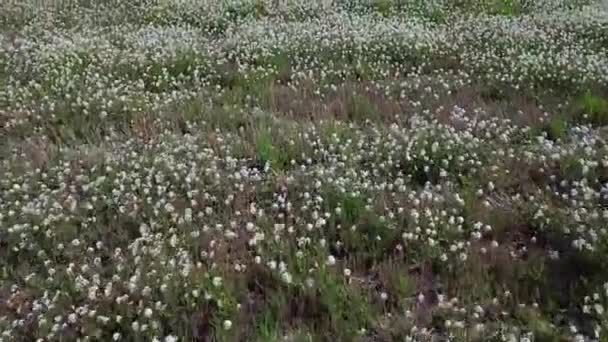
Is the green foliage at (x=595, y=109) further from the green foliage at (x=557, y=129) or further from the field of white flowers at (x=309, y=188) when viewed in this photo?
the green foliage at (x=557, y=129)

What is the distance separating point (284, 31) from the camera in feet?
42.1

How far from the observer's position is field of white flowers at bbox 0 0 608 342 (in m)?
4.86

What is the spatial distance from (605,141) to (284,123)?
151 inches

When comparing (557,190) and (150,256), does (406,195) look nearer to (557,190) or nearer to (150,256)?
(557,190)

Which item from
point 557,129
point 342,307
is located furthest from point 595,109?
point 342,307

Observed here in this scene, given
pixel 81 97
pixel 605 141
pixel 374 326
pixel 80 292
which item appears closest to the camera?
pixel 374 326

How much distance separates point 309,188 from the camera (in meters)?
6.50

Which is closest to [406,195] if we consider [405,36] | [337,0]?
[405,36]

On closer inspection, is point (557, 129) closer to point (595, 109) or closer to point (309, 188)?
point (595, 109)

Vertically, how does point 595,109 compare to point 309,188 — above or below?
above

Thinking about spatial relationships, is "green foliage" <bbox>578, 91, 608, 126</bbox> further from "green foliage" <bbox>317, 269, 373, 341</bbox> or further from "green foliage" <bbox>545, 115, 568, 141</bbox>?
"green foliage" <bbox>317, 269, 373, 341</bbox>

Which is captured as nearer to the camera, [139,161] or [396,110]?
[139,161]

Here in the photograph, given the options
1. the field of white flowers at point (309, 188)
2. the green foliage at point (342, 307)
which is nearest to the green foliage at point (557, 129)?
the field of white flowers at point (309, 188)

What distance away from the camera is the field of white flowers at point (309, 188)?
16.0ft
